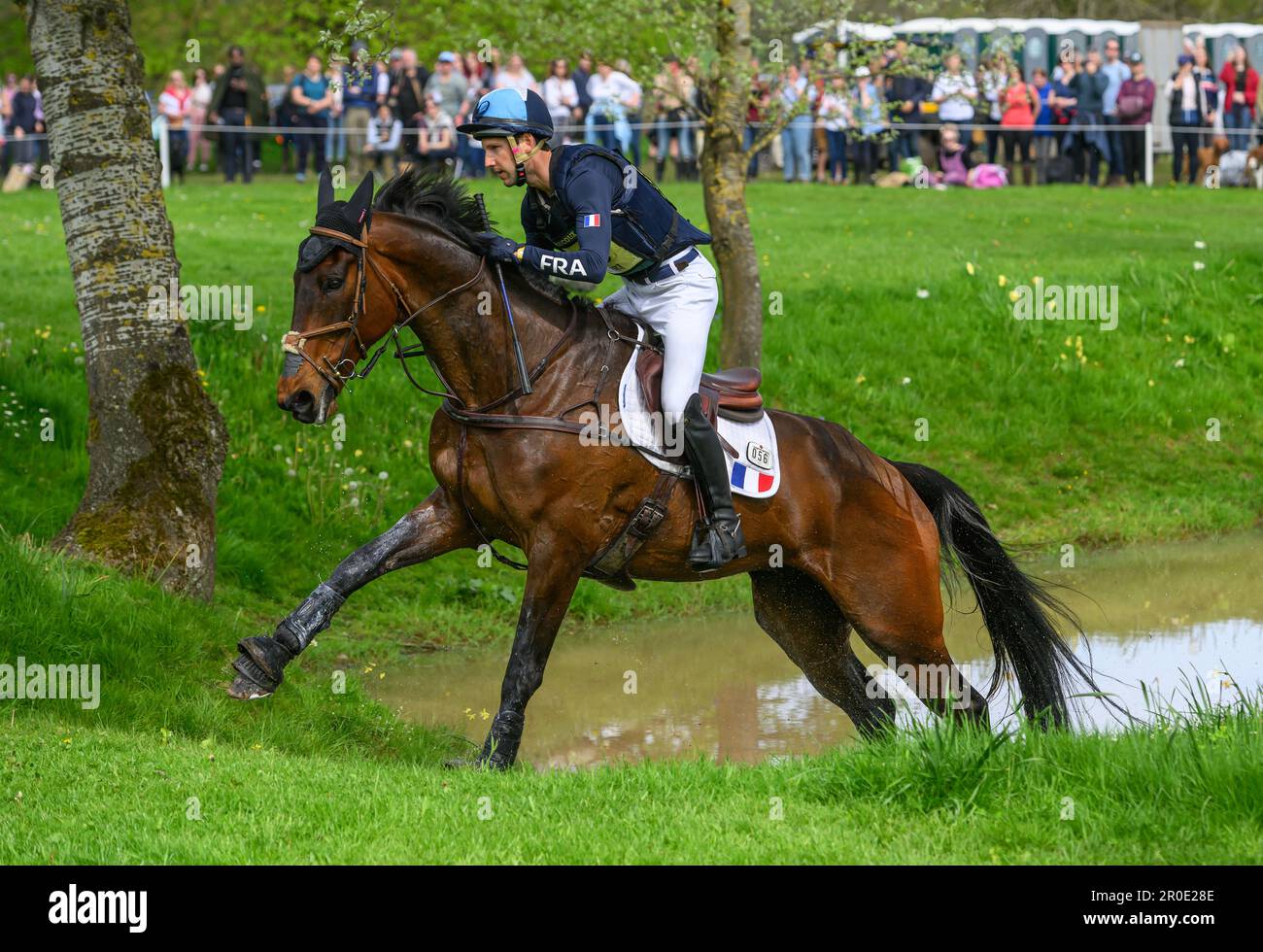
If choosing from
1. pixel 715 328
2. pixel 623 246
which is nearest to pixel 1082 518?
pixel 715 328

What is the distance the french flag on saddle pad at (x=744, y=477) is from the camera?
7918 millimetres

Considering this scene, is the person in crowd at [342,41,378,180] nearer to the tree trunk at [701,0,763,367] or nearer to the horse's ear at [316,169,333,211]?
the tree trunk at [701,0,763,367]

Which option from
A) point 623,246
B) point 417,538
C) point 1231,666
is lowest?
point 1231,666

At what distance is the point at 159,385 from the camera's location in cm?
1002

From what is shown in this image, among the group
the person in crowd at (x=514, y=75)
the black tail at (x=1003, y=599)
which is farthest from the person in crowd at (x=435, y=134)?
the black tail at (x=1003, y=599)

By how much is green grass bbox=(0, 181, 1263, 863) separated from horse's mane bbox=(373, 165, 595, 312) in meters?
2.36

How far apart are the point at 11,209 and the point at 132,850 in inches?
841

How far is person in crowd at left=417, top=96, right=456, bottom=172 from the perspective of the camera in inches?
1030

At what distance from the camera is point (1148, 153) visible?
29609mm
